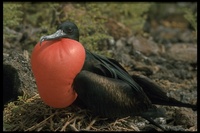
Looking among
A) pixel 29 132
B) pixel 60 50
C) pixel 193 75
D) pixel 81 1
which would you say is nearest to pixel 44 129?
pixel 29 132

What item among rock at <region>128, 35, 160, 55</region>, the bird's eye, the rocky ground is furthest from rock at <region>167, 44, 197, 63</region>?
the bird's eye

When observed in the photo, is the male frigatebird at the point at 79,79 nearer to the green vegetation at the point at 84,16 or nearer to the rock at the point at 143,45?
the green vegetation at the point at 84,16

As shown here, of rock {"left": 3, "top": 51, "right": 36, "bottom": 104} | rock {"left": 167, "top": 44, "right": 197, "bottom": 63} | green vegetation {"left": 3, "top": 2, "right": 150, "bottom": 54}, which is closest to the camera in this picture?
rock {"left": 3, "top": 51, "right": 36, "bottom": 104}

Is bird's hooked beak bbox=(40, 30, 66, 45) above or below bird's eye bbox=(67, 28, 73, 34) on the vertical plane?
below

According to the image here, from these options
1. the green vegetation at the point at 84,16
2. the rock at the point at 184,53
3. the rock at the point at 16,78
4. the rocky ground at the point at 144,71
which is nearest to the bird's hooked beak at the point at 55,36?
the rocky ground at the point at 144,71

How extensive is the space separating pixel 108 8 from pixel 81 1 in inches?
16.9

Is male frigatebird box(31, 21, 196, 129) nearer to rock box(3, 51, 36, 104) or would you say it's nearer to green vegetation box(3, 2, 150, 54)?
rock box(3, 51, 36, 104)

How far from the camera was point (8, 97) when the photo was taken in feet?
18.6

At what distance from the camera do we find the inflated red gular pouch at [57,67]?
4.68 m

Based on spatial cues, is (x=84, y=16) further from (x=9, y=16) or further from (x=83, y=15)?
(x=9, y=16)

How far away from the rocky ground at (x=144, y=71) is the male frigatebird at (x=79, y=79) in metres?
0.17

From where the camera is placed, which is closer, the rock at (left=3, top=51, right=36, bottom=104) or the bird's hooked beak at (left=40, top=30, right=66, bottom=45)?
the bird's hooked beak at (left=40, top=30, right=66, bottom=45)

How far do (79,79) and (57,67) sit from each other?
0.21 meters

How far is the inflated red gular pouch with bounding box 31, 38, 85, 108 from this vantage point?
4.68 m
